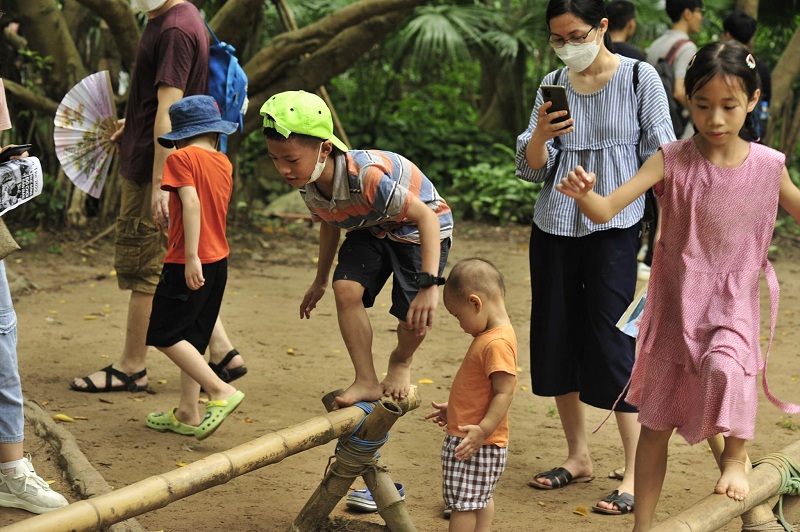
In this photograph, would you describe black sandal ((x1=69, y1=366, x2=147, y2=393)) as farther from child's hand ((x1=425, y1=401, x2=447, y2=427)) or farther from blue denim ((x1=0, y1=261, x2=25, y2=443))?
child's hand ((x1=425, y1=401, x2=447, y2=427))

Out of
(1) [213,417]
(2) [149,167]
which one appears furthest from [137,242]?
(1) [213,417]

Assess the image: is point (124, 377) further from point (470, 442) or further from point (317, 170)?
point (470, 442)

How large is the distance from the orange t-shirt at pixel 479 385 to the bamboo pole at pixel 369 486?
0.22 metres

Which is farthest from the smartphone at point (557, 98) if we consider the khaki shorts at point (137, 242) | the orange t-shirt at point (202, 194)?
the khaki shorts at point (137, 242)

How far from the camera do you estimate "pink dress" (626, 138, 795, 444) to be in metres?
2.86

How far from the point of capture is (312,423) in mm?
3096

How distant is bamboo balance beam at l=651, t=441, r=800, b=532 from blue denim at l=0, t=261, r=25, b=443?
2.03m

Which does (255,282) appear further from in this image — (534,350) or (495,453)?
(495,453)

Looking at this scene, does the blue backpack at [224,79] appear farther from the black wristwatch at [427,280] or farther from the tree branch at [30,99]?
the tree branch at [30,99]

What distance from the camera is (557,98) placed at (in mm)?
3312

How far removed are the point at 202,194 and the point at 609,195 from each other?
1867mm

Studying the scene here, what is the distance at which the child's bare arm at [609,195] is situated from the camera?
274cm

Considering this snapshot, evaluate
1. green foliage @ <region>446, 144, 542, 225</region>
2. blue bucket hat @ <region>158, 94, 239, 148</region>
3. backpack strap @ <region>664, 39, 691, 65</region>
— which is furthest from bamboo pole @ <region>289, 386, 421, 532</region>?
green foliage @ <region>446, 144, 542, 225</region>

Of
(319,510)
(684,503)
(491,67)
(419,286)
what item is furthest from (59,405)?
(491,67)
